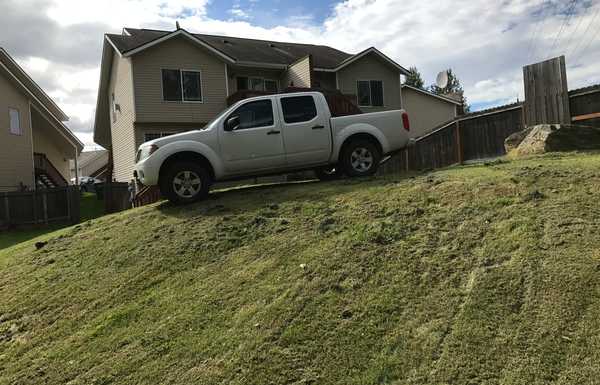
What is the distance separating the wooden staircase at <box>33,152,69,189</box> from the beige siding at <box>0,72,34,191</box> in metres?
1.35

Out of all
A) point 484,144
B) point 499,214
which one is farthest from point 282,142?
point 484,144

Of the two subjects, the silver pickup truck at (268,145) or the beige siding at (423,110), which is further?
the beige siding at (423,110)

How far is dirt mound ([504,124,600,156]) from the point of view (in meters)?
9.84

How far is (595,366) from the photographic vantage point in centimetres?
356

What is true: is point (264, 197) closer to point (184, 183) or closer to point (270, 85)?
point (184, 183)

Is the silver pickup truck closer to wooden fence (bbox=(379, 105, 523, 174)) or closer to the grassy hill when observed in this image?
the grassy hill

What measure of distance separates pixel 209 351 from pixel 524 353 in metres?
2.47

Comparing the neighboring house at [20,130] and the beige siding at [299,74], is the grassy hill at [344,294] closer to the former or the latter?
the beige siding at [299,74]

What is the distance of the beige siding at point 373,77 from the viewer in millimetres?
28422

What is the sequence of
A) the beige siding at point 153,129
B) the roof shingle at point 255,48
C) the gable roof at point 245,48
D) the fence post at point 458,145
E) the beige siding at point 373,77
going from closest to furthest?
the fence post at point 458,145, the beige siding at point 153,129, the gable roof at point 245,48, the roof shingle at point 255,48, the beige siding at point 373,77

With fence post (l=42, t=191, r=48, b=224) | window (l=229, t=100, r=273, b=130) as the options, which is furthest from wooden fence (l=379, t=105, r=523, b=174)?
fence post (l=42, t=191, r=48, b=224)

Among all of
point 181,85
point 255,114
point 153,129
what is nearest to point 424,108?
point 181,85

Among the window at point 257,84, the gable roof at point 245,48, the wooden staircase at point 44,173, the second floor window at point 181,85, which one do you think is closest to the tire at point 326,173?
the second floor window at point 181,85

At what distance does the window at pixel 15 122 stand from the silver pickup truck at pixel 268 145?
18.1 meters
